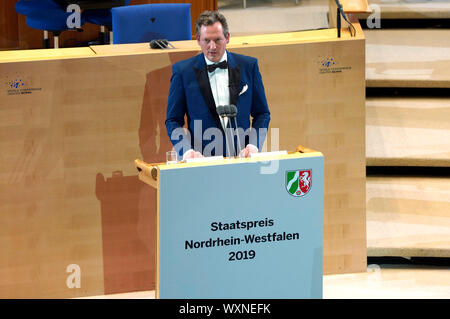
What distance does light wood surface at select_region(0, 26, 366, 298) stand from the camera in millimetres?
4203

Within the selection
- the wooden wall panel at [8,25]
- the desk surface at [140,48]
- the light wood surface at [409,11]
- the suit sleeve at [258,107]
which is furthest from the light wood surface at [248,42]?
the wooden wall panel at [8,25]

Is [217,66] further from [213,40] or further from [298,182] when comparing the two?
[298,182]

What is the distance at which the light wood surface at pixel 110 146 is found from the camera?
Result: 13.8 feet

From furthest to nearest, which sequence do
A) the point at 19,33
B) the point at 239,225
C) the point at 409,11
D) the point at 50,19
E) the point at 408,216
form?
1. the point at 19,33
2. the point at 50,19
3. the point at 409,11
4. the point at 408,216
5. the point at 239,225

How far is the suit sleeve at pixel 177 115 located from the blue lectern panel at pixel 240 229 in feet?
1.31

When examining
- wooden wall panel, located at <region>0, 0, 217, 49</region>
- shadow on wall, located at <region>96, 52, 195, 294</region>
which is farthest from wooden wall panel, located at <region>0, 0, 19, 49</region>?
shadow on wall, located at <region>96, 52, 195, 294</region>

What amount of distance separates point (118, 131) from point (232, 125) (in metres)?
0.73

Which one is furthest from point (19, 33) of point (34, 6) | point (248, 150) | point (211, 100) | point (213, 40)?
point (248, 150)

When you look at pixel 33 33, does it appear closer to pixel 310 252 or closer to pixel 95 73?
pixel 95 73

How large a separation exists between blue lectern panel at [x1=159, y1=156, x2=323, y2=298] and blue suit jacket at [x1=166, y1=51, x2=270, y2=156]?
16.1 inches

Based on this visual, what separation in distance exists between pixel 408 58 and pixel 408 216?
155cm

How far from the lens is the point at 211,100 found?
3.79m

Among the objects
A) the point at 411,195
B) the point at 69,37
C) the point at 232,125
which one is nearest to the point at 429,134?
the point at 411,195

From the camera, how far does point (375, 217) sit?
4910 mm
